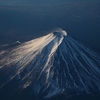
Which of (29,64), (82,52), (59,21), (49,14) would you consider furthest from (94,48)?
(49,14)

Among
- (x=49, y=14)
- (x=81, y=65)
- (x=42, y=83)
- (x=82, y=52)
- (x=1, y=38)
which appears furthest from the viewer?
(x=49, y=14)

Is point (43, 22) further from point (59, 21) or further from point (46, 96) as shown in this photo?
point (46, 96)

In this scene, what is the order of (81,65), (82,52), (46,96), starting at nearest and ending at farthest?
(46,96)
(81,65)
(82,52)

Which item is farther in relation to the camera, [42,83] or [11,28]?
[11,28]

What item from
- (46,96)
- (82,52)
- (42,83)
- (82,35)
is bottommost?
(46,96)

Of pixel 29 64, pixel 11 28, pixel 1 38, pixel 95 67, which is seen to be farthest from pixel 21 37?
pixel 95 67

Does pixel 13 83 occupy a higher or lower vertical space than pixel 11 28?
lower
